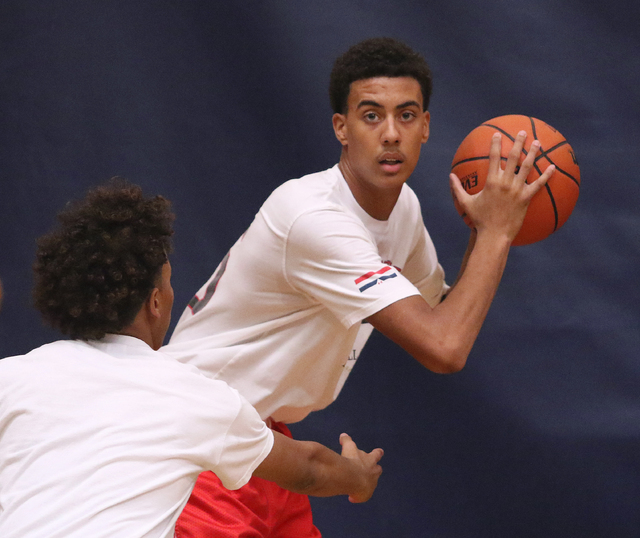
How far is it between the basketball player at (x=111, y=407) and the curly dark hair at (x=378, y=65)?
76 cm

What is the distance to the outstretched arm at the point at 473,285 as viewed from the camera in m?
1.66

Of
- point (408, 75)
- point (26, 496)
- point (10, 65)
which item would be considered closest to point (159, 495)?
point (26, 496)

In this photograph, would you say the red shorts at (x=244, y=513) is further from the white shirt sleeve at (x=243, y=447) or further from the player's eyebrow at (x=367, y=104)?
the player's eyebrow at (x=367, y=104)

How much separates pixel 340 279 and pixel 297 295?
0.19 metres

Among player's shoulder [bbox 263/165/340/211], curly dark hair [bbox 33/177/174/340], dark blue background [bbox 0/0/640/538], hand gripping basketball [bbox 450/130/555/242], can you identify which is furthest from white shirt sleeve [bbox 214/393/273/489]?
dark blue background [bbox 0/0/640/538]

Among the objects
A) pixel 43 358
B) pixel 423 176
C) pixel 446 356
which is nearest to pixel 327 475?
pixel 446 356

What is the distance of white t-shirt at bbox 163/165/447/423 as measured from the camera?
1.72 metres

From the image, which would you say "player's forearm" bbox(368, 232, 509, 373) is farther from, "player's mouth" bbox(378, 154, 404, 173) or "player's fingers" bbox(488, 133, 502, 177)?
"player's mouth" bbox(378, 154, 404, 173)

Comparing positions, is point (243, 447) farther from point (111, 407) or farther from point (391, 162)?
point (391, 162)

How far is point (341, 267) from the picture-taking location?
171 cm

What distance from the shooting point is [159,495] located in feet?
3.99

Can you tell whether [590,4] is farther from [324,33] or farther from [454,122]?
[324,33]

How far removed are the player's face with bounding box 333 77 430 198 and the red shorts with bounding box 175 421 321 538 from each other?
72cm

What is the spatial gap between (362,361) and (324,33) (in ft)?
3.50
